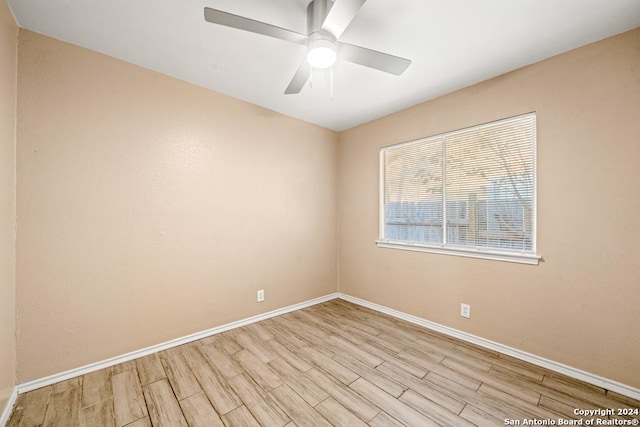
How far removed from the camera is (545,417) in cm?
153

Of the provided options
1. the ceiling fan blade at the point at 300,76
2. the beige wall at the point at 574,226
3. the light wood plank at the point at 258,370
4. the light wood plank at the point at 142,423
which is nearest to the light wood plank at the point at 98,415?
the light wood plank at the point at 142,423

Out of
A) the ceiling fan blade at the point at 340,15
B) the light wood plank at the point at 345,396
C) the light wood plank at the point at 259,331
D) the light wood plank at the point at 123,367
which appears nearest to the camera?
the ceiling fan blade at the point at 340,15

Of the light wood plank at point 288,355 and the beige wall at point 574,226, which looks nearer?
the beige wall at point 574,226

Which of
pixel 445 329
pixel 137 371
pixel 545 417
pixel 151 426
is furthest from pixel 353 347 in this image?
pixel 137 371

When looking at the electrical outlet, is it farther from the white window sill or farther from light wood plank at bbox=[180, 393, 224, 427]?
light wood plank at bbox=[180, 393, 224, 427]

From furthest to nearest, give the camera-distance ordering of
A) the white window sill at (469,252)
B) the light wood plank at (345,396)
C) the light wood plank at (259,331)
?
the light wood plank at (259,331) → the white window sill at (469,252) → the light wood plank at (345,396)

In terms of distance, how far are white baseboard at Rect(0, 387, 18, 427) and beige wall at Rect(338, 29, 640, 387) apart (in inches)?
132

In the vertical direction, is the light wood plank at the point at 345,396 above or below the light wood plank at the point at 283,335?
below

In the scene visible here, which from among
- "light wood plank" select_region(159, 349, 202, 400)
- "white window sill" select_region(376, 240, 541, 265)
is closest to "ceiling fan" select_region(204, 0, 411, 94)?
"white window sill" select_region(376, 240, 541, 265)

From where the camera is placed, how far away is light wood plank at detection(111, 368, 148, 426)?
1550mm

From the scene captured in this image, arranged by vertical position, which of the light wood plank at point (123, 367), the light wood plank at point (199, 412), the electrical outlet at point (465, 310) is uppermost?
the electrical outlet at point (465, 310)

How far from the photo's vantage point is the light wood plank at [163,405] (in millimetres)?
1514

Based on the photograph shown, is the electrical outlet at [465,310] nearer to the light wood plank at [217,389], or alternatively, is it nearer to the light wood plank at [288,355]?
the light wood plank at [288,355]

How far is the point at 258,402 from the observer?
1.67 metres
